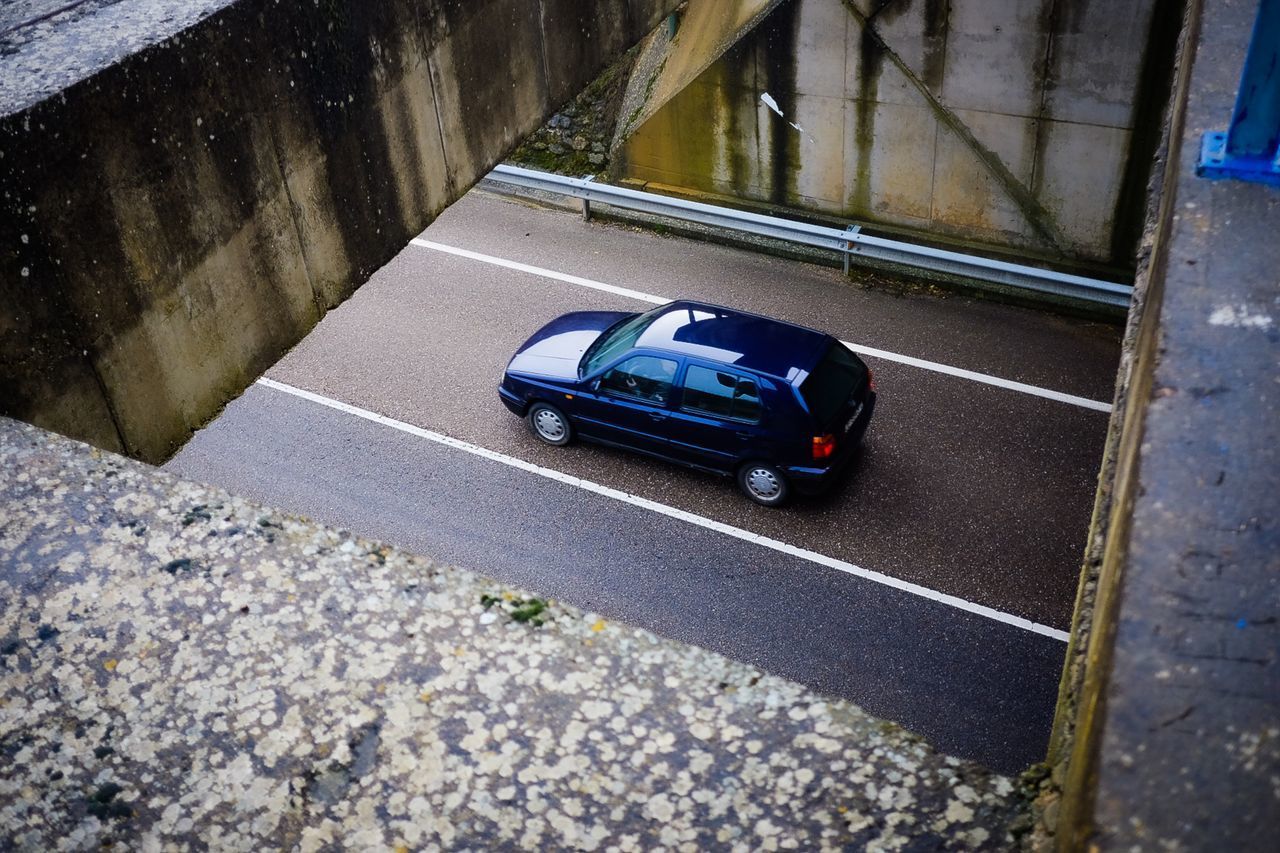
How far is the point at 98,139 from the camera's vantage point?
427 cm

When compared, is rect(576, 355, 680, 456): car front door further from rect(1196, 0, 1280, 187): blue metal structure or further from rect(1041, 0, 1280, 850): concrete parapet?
rect(1041, 0, 1280, 850): concrete parapet

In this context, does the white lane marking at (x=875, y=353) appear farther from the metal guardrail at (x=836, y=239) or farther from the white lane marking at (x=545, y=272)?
the metal guardrail at (x=836, y=239)

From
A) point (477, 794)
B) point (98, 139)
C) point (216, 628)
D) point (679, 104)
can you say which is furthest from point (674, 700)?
point (679, 104)

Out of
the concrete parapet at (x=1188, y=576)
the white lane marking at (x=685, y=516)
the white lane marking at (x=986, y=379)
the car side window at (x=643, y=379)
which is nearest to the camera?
the concrete parapet at (x=1188, y=576)

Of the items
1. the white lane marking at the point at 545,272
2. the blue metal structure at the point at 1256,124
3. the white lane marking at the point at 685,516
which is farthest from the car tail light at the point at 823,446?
the blue metal structure at the point at 1256,124

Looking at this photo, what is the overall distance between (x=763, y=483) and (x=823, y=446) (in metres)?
0.79

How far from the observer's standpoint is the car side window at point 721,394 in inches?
377

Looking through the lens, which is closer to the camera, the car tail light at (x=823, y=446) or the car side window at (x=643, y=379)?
the car tail light at (x=823, y=446)

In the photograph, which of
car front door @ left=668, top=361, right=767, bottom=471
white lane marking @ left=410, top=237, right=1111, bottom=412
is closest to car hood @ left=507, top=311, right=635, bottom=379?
car front door @ left=668, top=361, right=767, bottom=471

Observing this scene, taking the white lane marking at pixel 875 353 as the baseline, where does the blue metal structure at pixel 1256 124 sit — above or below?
above

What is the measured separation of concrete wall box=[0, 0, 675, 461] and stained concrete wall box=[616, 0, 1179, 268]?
20.9 ft

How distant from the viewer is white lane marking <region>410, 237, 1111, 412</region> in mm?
11102

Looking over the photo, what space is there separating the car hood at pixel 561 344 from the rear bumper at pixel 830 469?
2.45 meters

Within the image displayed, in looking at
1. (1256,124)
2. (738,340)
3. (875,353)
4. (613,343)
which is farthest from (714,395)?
(1256,124)
